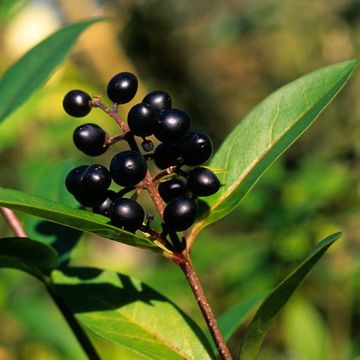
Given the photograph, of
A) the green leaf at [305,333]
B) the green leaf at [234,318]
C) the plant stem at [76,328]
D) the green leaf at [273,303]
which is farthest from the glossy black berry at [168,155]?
the green leaf at [305,333]

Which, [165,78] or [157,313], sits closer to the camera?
[157,313]

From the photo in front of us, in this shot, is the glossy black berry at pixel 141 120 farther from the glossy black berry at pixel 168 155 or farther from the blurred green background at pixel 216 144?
the blurred green background at pixel 216 144

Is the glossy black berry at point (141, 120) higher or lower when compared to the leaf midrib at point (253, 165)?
higher

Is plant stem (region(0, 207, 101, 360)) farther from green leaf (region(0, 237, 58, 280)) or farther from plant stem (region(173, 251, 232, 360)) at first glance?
plant stem (region(173, 251, 232, 360))

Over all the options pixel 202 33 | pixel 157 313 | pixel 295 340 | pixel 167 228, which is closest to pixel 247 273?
pixel 295 340

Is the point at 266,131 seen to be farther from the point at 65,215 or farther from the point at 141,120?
the point at 65,215

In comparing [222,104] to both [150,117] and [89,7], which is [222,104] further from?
[150,117]
